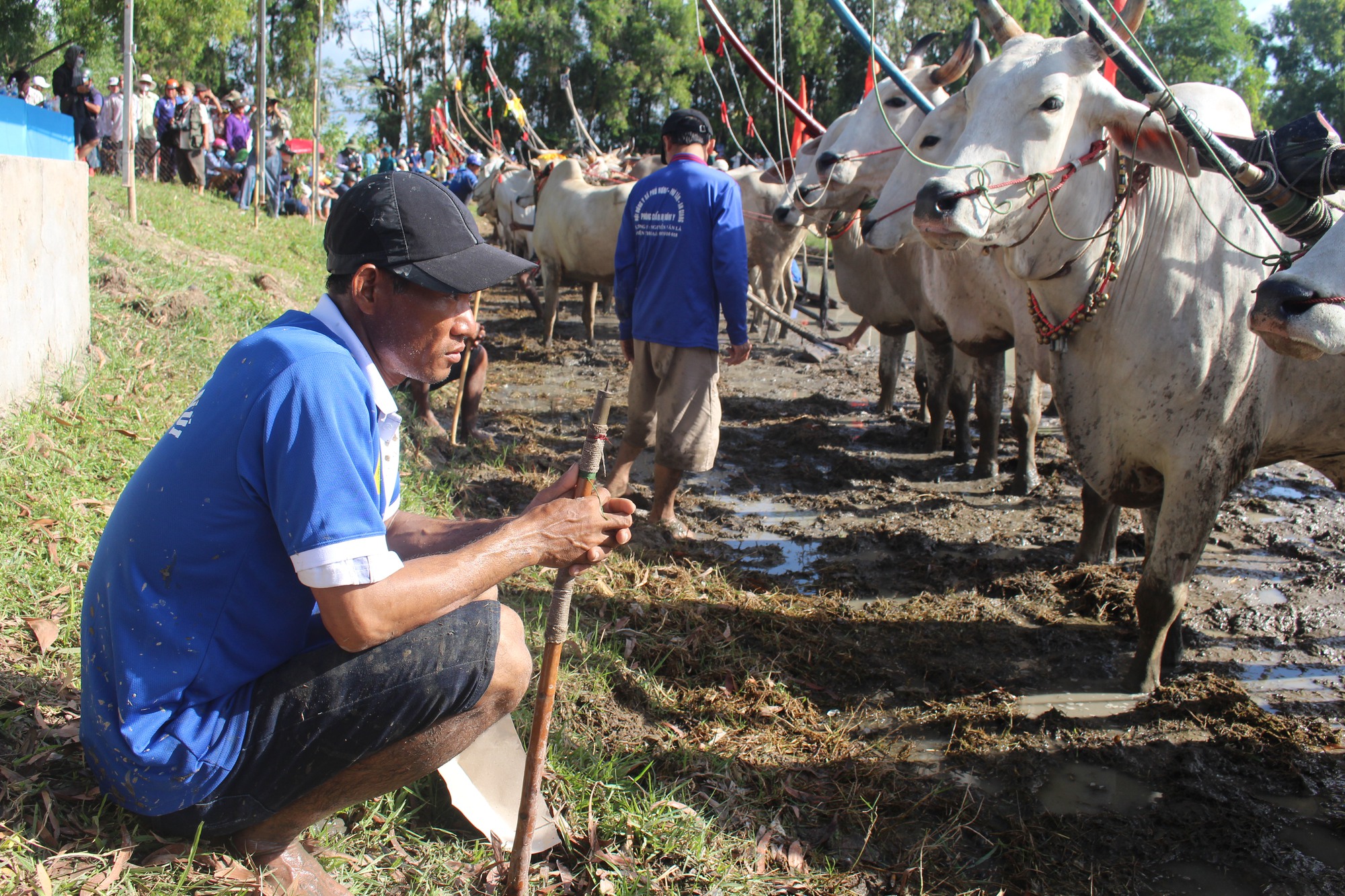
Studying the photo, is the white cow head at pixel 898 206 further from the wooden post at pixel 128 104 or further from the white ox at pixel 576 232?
the wooden post at pixel 128 104

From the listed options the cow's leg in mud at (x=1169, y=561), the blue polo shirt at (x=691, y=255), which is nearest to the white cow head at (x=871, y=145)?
the blue polo shirt at (x=691, y=255)

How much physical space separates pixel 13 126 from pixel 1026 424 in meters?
5.90

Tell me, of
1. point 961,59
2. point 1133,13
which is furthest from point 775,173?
point 1133,13

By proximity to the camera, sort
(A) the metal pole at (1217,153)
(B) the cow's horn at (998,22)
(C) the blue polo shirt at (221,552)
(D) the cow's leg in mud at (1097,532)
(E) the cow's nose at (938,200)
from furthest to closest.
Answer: (D) the cow's leg in mud at (1097,532)
(B) the cow's horn at (998,22)
(E) the cow's nose at (938,200)
(A) the metal pole at (1217,153)
(C) the blue polo shirt at (221,552)

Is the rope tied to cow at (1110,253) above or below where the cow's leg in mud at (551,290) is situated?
above

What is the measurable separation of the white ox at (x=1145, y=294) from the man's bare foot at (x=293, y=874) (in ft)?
8.86

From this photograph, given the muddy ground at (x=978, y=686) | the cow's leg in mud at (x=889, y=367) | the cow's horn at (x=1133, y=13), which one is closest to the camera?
the muddy ground at (x=978, y=686)

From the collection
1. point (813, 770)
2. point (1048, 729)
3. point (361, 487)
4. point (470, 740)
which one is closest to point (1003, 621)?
point (1048, 729)

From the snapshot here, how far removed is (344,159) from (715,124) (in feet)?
56.5

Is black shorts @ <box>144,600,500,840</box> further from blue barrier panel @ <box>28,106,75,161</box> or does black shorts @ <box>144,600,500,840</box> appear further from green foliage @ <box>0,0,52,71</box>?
green foliage @ <box>0,0,52,71</box>

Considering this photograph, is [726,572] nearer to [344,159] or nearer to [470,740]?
[470,740]

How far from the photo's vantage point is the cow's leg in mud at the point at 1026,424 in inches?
230

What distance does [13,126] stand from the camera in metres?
4.69

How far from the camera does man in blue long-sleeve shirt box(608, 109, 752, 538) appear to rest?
4738 mm
